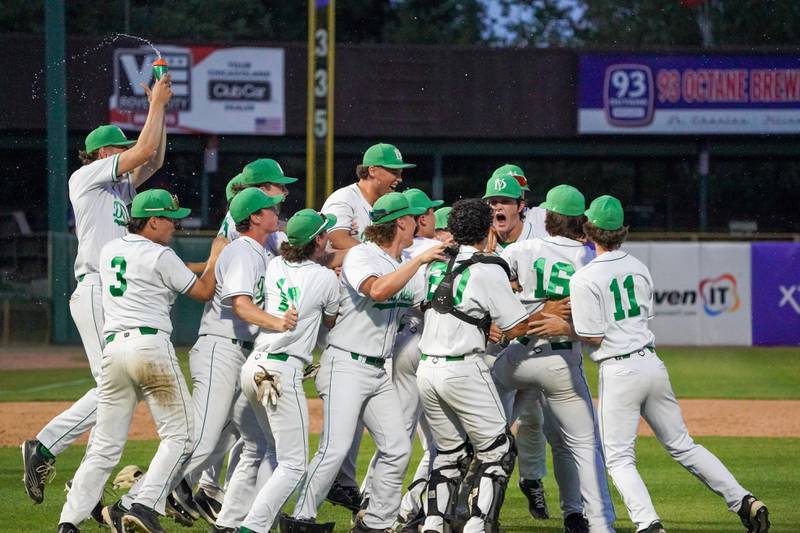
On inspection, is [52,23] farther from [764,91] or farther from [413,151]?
[764,91]

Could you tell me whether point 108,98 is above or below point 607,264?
above

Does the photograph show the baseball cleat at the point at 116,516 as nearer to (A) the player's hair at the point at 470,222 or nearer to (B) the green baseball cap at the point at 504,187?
(A) the player's hair at the point at 470,222

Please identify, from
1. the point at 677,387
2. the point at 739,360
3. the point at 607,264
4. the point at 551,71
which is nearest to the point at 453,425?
the point at 607,264

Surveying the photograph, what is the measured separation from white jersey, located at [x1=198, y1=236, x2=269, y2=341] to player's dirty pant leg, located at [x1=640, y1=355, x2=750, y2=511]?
214 centimetres

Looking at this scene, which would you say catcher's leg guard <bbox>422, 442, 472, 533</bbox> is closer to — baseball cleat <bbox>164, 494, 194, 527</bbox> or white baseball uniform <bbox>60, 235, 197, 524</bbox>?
white baseball uniform <bbox>60, 235, 197, 524</bbox>

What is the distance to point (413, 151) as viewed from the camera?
89.7 feet

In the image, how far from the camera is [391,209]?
682 cm

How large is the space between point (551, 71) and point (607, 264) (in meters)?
20.3

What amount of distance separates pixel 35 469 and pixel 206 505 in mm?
1046

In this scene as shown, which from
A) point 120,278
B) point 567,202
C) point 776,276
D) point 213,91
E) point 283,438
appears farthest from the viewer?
point 213,91

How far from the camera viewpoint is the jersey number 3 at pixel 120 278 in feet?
22.1

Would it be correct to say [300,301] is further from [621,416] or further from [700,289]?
[700,289]

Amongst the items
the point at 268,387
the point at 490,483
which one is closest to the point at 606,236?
the point at 490,483

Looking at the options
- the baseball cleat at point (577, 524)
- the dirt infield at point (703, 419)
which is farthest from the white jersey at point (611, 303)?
the dirt infield at point (703, 419)
